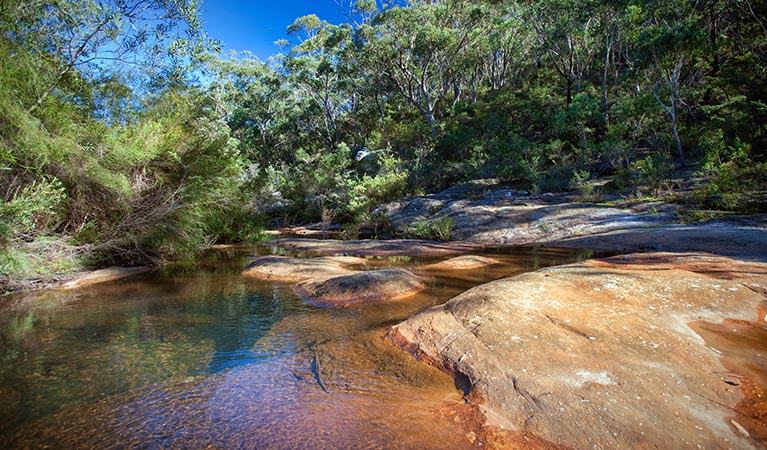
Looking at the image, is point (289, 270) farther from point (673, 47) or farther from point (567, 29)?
point (567, 29)

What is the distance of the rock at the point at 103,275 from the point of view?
24.6 ft

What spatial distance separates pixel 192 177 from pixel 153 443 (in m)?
7.99

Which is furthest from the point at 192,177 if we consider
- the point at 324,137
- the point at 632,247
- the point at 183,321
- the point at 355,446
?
the point at 324,137

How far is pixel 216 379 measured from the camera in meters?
3.43

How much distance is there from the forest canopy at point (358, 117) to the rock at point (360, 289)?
13.2 feet

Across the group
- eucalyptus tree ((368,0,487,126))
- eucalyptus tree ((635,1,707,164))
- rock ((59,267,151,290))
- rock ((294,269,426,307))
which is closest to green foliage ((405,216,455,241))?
rock ((294,269,426,307))

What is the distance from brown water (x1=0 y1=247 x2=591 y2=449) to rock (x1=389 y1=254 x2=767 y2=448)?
41cm

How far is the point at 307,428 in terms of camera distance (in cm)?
262

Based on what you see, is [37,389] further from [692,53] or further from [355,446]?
[692,53]

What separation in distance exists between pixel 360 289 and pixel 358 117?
3741 cm

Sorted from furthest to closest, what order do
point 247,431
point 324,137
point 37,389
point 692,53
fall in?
point 324,137 → point 692,53 → point 37,389 → point 247,431

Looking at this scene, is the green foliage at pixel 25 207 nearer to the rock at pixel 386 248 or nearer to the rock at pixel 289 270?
the rock at pixel 289 270

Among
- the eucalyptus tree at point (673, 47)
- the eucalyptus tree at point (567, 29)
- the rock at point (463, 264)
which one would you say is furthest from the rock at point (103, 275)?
the eucalyptus tree at point (567, 29)

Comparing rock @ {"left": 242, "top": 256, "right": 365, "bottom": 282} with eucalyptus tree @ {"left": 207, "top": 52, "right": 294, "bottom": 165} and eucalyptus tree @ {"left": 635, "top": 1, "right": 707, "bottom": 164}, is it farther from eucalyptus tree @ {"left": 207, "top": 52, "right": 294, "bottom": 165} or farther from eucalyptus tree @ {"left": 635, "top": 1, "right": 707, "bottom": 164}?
eucalyptus tree @ {"left": 207, "top": 52, "right": 294, "bottom": 165}
